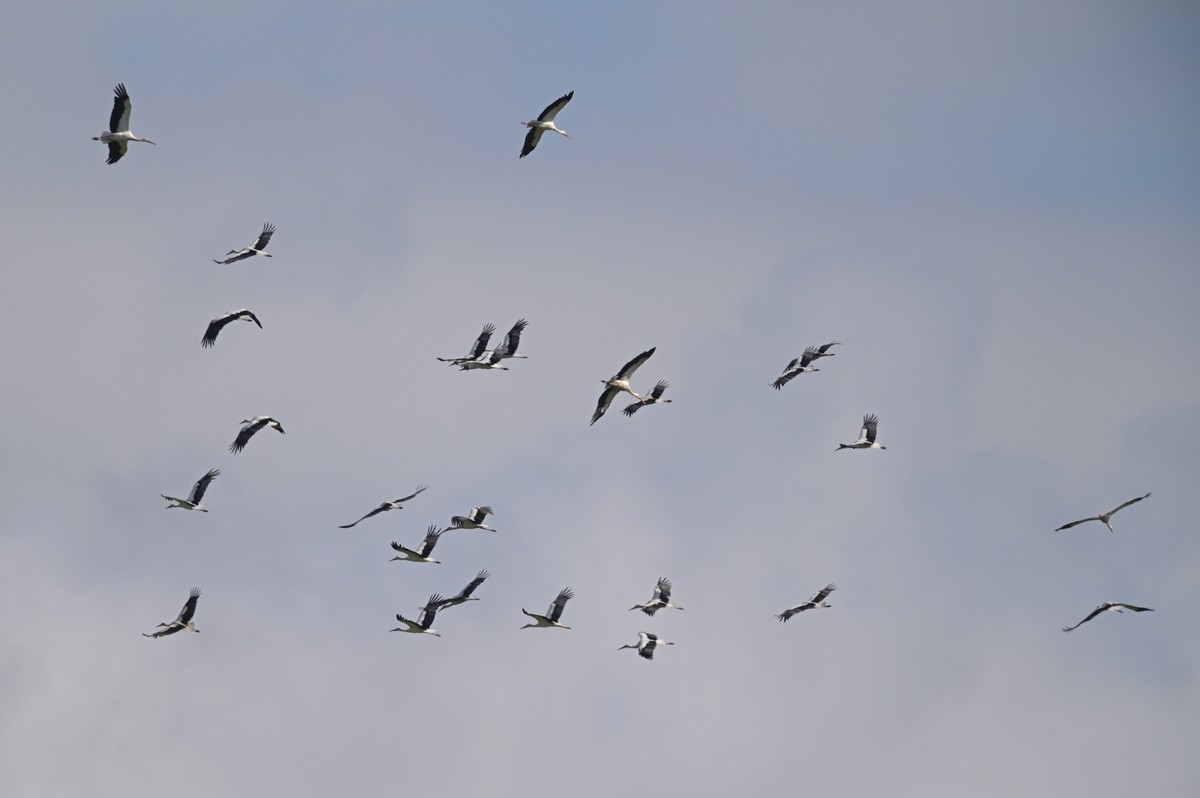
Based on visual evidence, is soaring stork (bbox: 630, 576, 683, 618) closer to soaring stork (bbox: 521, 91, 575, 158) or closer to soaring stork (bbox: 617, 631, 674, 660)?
soaring stork (bbox: 617, 631, 674, 660)

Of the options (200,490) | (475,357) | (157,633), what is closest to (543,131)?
(475,357)

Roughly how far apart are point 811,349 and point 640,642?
13.9 meters

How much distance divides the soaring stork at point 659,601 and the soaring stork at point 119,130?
27.0 meters

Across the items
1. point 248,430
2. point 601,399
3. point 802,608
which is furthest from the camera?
point 802,608

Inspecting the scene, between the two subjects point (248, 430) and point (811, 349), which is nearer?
point (248, 430)

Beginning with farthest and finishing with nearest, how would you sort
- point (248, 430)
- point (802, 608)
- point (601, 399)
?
1. point (802, 608)
2. point (248, 430)
3. point (601, 399)

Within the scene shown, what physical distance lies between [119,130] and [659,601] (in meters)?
28.9

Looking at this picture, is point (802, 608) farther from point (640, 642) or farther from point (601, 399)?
point (601, 399)

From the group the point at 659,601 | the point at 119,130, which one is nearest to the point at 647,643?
the point at 659,601

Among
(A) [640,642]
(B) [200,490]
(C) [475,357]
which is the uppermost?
(C) [475,357]

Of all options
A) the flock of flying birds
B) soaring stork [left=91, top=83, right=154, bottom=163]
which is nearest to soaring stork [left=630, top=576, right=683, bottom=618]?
the flock of flying birds

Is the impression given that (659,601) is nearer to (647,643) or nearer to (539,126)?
(647,643)

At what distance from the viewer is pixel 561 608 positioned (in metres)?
69.4

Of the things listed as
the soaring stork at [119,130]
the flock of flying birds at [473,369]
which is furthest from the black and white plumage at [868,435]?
the soaring stork at [119,130]
